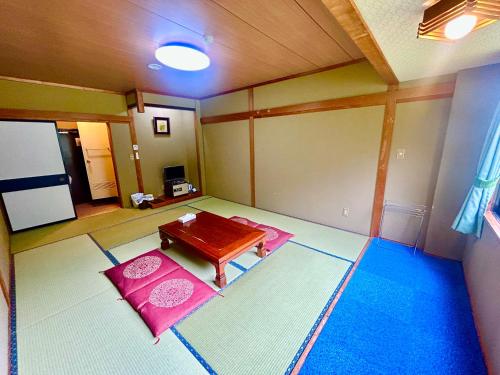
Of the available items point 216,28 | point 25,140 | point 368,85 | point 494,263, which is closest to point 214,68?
point 216,28

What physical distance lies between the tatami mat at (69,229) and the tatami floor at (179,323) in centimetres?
5

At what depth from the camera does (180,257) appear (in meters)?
2.54

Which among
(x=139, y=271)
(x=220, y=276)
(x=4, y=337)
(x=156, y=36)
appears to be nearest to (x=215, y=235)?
(x=220, y=276)

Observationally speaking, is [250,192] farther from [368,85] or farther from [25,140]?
[25,140]

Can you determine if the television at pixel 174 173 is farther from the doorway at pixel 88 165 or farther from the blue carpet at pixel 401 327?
the blue carpet at pixel 401 327

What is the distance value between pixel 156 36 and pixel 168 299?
2.50 m

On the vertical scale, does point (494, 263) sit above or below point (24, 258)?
above

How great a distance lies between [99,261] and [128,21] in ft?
8.45

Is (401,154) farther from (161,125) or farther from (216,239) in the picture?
(161,125)

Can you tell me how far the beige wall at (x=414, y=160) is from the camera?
2.37 m

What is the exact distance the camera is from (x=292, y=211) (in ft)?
12.6

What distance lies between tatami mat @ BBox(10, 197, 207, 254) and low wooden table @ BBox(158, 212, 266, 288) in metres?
1.77

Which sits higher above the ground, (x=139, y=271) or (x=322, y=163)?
(x=322, y=163)

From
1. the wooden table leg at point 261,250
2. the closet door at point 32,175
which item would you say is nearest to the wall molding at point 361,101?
the wooden table leg at point 261,250
